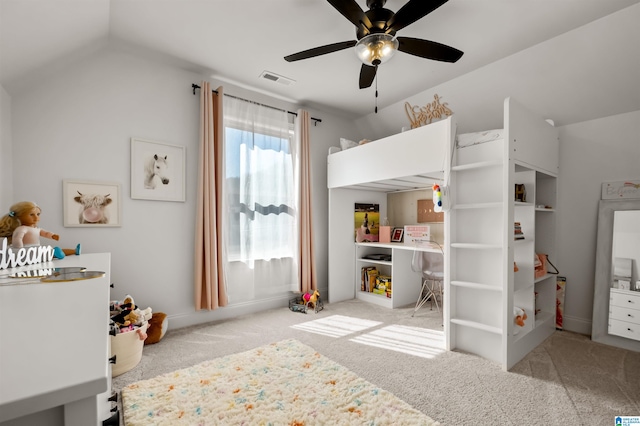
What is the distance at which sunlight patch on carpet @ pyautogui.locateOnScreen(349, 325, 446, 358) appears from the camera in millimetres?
2465

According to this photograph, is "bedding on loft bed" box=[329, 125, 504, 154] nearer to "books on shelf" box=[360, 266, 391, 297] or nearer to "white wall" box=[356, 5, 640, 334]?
"white wall" box=[356, 5, 640, 334]

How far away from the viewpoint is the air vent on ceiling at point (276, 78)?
10.2 ft

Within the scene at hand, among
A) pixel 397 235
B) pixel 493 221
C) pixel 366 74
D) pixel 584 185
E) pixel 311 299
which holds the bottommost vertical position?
pixel 311 299

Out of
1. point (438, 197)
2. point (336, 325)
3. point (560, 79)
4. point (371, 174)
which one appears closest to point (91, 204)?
point (336, 325)

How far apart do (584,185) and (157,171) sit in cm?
418

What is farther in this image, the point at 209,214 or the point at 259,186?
the point at 259,186

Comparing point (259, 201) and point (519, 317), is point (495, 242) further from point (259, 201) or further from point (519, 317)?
point (259, 201)

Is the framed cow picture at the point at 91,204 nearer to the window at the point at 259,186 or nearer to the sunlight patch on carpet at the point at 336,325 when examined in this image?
the window at the point at 259,186

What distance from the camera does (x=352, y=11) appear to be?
1702mm

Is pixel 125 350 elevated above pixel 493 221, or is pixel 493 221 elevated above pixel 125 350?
pixel 493 221

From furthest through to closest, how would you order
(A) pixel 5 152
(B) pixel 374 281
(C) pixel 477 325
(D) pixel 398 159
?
(B) pixel 374 281 < (D) pixel 398 159 < (C) pixel 477 325 < (A) pixel 5 152

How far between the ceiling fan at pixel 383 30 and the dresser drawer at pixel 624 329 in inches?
105

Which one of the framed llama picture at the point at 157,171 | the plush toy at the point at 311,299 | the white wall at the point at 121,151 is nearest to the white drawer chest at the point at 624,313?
the plush toy at the point at 311,299

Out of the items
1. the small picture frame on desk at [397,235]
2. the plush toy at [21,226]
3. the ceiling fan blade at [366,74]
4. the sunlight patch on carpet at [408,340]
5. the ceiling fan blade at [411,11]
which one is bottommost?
the sunlight patch on carpet at [408,340]
